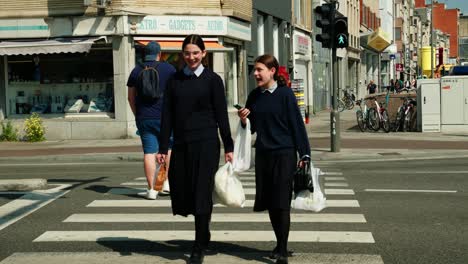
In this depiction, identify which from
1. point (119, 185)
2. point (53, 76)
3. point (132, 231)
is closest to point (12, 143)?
point (53, 76)

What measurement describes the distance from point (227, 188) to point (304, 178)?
63 centimetres

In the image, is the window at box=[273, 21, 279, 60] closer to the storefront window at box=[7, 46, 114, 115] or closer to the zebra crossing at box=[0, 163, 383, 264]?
the storefront window at box=[7, 46, 114, 115]

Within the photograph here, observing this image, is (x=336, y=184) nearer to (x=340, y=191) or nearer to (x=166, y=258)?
(x=340, y=191)

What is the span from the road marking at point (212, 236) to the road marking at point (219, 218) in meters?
0.59

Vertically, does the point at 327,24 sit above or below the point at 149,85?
above

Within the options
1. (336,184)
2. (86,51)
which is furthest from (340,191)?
(86,51)

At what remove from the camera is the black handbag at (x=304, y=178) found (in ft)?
19.8

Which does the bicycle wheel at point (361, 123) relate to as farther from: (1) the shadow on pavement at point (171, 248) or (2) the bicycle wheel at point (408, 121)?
(1) the shadow on pavement at point (171, 248)

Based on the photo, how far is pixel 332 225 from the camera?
7828 millimetres

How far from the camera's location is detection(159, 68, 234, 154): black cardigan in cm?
612

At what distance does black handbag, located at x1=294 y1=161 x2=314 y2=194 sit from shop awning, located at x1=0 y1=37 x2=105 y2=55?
51.4 feet

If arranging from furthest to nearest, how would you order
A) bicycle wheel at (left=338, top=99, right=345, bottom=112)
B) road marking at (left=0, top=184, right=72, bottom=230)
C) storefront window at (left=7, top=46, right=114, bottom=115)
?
Result: bicycle wheel at (left=338, top=99, right=345, bottom=112) → storefront window at (left=7, top=46, right=114, bottom=115) → road marking at (left=0, top=184, right=72, bottom=230)

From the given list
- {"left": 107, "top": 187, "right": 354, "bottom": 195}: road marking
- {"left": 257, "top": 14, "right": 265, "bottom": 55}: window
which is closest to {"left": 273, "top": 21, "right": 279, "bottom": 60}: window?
→ {"left": 257, "top": 14, "right": 265, "bottom": 55}: window

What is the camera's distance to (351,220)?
8102mm
